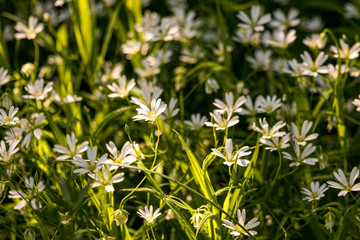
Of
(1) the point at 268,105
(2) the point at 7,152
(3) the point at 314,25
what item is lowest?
(3) the point at 314,25

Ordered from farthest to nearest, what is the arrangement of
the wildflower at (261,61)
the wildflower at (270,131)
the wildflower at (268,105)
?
the wildflower at (261,61)
the wildflower at (268,105)
the wildflower at (270,131)

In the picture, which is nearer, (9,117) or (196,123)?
(9,117)

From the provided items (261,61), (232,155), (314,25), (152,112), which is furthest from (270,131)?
(314,25)

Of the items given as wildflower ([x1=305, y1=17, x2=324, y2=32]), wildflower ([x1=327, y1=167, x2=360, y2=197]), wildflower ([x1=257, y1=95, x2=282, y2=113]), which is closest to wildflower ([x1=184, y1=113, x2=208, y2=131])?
wildflower ([x1=257, y1=95, x2=282, y2=113])

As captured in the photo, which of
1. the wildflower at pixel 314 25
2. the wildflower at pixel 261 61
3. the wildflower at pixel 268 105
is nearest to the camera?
the wildflower at pixel 268 105

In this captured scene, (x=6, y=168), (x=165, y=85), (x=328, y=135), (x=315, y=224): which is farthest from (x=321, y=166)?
(x=6, y=168)

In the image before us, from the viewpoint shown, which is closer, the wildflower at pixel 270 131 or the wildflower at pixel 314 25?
the wildflower at pixel 270 131

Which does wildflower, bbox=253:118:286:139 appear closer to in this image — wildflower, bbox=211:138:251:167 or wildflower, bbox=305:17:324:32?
wildflower, bbox=211:138:251:167

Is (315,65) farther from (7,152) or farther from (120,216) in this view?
(7,152)

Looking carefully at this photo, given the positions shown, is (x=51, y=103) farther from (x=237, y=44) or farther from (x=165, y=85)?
(x=237, y=44)

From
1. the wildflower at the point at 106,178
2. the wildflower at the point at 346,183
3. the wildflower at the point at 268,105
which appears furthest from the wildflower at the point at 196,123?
the wildflower at the point at 346,183

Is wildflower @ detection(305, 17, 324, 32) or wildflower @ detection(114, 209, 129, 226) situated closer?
wildflower @ detection(114, 209, 129, 226)

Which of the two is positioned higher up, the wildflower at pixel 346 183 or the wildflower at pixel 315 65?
the wildflower at pixel 315 65

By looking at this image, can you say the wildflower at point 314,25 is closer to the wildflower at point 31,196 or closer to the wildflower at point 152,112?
the wildflower at point 152,112
